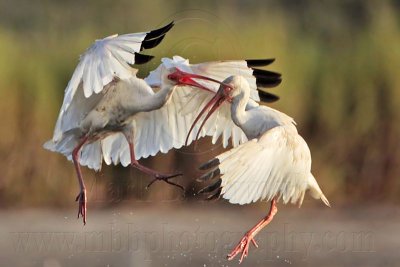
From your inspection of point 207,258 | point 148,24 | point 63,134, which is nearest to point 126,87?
point 63,134

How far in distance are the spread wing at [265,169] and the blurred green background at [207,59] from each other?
2.64 metres

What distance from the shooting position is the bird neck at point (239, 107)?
830 cm

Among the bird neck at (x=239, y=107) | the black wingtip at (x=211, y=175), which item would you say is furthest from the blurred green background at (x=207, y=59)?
the black wingtip at (x=211, y=175)

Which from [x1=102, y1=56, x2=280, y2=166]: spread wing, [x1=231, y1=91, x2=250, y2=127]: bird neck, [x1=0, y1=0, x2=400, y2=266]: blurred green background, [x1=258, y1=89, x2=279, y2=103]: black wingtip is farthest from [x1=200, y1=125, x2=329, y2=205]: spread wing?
[x1=0, y1=0, x2=400, y2=266]: blurred green background

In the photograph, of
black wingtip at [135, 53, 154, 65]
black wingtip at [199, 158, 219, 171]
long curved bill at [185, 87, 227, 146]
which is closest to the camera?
black wingtip at [199, 158, 219, 171]

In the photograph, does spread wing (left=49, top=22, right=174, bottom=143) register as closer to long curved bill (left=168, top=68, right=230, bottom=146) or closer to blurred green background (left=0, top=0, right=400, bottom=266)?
long curved bill (left=168, top=68, right=230, bottom=146)

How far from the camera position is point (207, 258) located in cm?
1040

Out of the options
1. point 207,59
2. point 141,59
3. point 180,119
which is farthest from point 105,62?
point 207,59

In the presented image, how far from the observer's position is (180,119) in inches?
363

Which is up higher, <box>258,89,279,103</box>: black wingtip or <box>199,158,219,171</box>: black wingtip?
<box>258,89,279,103</box>: black wingtip

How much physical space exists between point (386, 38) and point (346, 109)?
769 millimetres

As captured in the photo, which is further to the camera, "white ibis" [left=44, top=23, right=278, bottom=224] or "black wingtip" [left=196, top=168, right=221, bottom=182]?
"white ibis" [left=44, top=23, right=278, bottom=224]

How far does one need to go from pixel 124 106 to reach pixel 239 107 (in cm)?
74

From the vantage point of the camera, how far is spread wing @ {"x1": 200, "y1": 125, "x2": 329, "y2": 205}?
7.51 m
